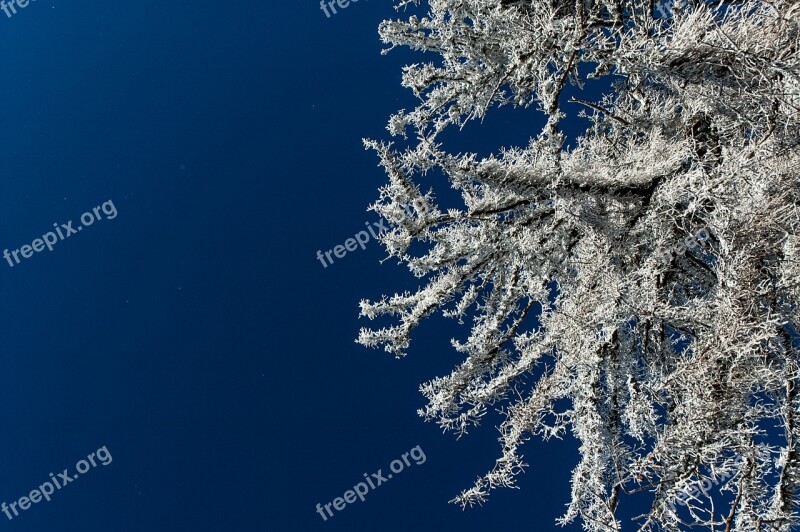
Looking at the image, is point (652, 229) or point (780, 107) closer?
point (780, 107)

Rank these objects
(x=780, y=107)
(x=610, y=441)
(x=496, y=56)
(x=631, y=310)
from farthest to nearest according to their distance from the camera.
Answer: (x=496, y=56), (x=610, y=441), (x=631, y=310), (x=780, y=107)

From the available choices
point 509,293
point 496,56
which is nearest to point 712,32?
point 496,56

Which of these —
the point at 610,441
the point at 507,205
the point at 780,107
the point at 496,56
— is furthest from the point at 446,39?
the point at 610,441

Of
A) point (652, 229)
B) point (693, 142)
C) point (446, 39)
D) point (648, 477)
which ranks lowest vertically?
point (648, 477)

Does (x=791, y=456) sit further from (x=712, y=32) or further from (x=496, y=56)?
(x=496, y=56)

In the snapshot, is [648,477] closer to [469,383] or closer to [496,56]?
[469,383]

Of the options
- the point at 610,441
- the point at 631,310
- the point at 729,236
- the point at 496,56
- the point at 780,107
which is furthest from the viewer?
the point at 496,56

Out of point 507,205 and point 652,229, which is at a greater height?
point 507,205
